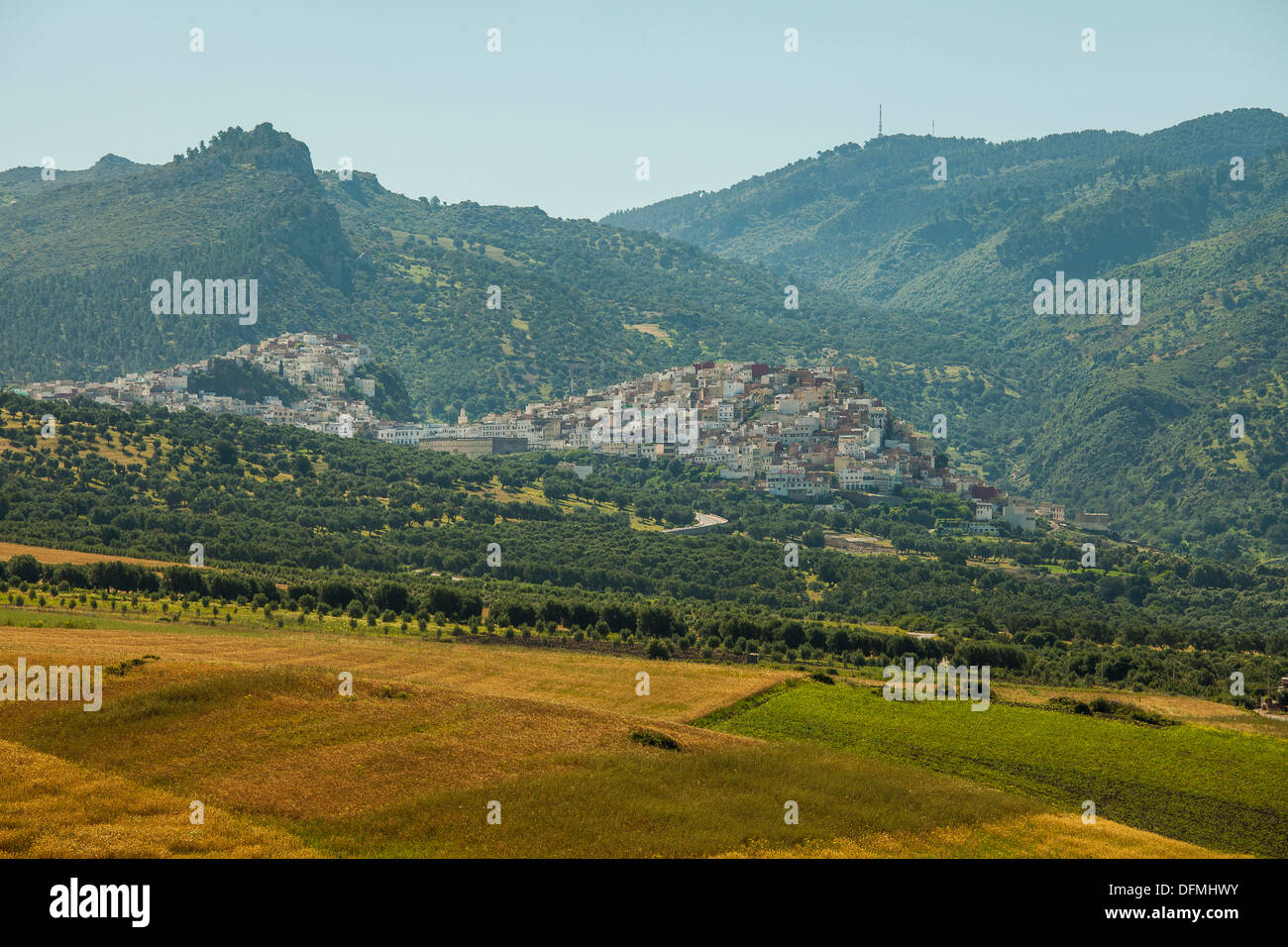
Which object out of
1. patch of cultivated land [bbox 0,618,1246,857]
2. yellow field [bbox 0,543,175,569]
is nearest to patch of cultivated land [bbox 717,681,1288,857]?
patch of cultivated land [bbox 0,618,1246,857]

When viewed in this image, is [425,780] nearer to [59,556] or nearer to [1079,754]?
[1079,754]

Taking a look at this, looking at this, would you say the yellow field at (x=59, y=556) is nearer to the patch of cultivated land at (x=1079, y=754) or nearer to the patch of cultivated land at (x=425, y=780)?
the patch of cultivated land at (x=425, y=780)

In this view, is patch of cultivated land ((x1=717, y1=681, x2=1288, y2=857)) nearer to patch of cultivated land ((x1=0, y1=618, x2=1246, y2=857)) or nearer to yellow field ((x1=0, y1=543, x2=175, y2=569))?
patch of cultivated land ((x1=0, y1=618, x2=1246, y2=857))

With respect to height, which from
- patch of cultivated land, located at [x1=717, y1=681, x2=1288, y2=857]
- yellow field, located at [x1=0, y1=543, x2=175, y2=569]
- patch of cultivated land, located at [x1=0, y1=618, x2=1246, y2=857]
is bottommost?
patch of cultivated land, located at [x1=717, y1=681, x2=1288, y2=857]

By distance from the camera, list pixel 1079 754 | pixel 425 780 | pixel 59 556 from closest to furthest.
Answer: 1. pixel 425 780
2. pixel 1079 754
3. pixel 59 556

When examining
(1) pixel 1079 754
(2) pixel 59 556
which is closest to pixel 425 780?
(1) pixel 1079 754

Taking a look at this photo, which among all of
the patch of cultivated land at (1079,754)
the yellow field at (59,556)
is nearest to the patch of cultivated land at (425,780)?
the patch of cultivated land at (1079,754)

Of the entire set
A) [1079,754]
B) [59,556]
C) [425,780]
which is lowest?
[1079,754]

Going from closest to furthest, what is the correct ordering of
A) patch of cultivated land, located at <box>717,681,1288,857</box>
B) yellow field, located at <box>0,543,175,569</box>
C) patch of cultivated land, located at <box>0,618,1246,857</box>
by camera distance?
patch of cultivated land, located at <box>0,618,1246,857</box>, patch of cultivated land, located at <box>717,681,1288,857</box>, yellow field, located at <box>0,543,175,569</box>

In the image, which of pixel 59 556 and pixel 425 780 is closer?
pixel 425 780
